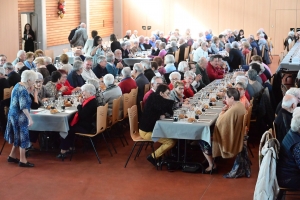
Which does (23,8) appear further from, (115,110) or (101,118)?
(101,118)

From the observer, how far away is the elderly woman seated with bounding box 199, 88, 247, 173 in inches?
305

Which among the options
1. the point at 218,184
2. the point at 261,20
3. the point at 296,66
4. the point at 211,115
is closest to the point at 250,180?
the point at 218,184

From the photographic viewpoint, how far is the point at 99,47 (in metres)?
15.5

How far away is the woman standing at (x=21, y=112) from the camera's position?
25.9ft

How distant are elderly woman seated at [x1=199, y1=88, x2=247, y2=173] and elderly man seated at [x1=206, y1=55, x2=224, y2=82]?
16.1 feet

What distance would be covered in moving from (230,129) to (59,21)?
1417 centimetres

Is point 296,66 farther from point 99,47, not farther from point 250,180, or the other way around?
point 250,180

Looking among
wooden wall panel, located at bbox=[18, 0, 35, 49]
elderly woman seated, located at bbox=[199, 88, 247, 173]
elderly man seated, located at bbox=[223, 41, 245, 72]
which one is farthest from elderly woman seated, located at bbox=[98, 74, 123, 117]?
wooden wall panel, located at bbox=[18, 0, 35, 49]

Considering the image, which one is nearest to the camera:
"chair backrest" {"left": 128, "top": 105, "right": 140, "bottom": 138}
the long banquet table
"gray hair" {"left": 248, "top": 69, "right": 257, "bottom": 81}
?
"chair backrest" {"left": 128, "top": 105, "right": 140, "bottom": 138}

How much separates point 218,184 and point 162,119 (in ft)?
4.13

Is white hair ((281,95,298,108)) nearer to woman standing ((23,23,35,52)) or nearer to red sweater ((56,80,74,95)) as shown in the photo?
red sweater ((56,80,74,95))

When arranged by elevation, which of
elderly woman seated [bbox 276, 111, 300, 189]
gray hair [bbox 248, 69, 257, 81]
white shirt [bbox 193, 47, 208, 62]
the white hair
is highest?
white shirt [bbox 193, 47, 208, 62]

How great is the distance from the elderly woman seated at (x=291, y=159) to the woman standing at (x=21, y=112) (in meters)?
3.60

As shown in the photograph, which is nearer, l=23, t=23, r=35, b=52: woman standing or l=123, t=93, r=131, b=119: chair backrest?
l=123, t=93, r=131, b=119: chair backrest
